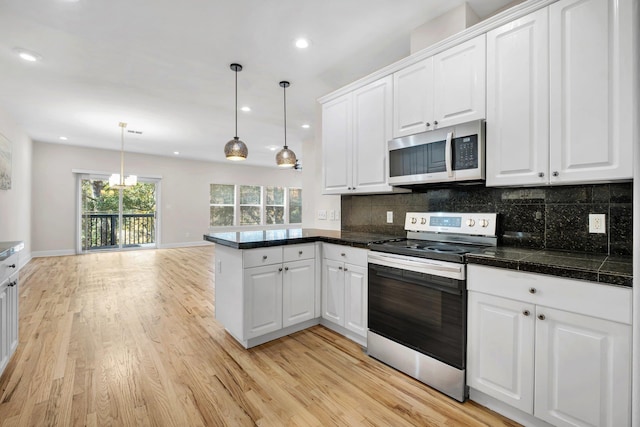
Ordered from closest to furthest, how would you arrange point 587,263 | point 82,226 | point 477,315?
point 587,263, point 477,315, point 82,226

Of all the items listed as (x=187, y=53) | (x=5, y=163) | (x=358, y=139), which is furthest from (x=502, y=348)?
(x=5, y=163)

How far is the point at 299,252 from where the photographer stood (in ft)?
8.57

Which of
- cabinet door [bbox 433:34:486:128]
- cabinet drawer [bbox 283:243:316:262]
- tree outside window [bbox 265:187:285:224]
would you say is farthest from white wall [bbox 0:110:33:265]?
cabinet door [bbox 433:34:486:128]

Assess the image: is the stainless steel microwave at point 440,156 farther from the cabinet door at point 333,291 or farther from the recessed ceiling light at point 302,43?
the recessed ceiling light at point 302,43

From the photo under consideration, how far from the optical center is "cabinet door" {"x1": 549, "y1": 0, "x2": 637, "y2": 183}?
144cm

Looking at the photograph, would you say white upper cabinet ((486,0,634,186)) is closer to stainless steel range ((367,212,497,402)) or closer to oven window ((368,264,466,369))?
stainless steel range ((367,212,497,402))

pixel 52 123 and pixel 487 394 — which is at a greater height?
pixel 52 123

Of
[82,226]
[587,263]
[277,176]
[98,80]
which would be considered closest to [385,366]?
[587,263]

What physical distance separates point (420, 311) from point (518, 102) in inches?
56.2

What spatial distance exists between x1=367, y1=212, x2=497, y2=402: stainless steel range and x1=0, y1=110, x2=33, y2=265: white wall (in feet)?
18.6

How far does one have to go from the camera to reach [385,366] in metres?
2.13

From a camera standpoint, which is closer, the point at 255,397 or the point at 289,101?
the point at 255,397

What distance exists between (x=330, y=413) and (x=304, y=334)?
104 cm

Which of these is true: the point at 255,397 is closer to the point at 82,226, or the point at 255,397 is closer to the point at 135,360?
the point at 135,360
